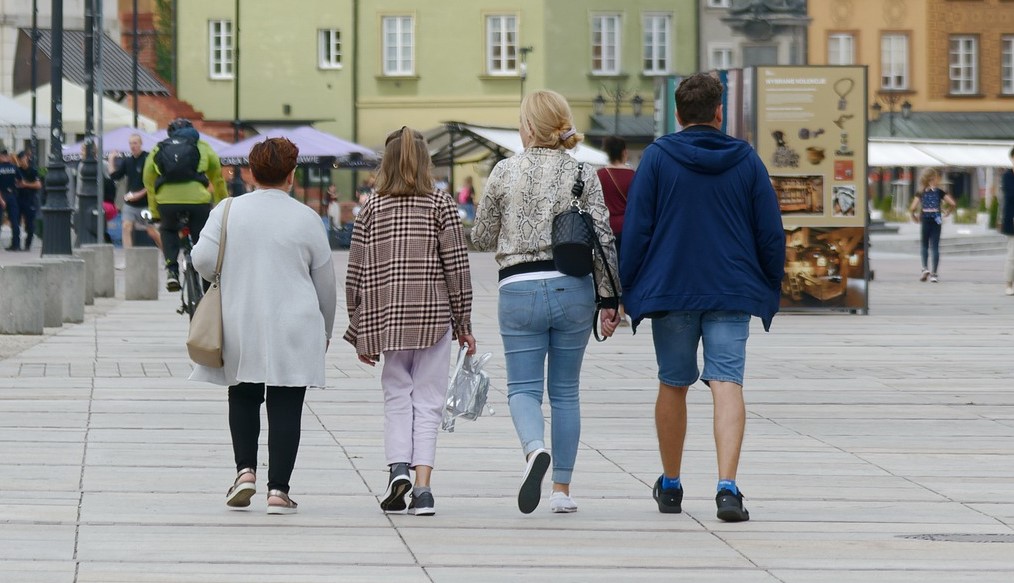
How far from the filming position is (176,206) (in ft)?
58.6

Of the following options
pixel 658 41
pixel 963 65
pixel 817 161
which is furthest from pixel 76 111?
pixel 963 65

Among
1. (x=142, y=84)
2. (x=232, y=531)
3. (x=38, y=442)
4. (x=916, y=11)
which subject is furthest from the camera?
(x=916, y=11)

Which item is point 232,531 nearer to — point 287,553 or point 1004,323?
point 287,553

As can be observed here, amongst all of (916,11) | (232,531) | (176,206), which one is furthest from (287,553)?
(916,11)

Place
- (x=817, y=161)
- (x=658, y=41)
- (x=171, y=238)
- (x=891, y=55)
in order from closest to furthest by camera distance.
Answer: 1. (x=171, y=238)
2. (x=817, y=161)
3. (x=658, y=41)
4. (x=891, y=55)

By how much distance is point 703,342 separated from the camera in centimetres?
827

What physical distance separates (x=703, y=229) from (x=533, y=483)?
47.3 inches

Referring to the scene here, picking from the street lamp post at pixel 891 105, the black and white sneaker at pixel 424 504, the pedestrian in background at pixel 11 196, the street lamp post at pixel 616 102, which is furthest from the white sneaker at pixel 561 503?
the street lamp post at pixel 891 105

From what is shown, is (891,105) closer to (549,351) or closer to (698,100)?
(698,100)

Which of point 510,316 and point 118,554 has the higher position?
point 510,316

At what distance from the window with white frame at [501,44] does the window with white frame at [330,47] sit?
4808 mm

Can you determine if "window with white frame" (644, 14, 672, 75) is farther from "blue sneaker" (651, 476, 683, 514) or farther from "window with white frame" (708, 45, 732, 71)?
"blue sneaker" (651, 476, 683, 514)

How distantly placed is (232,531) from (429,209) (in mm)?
1554

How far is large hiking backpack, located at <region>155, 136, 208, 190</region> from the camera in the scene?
17562 mm
